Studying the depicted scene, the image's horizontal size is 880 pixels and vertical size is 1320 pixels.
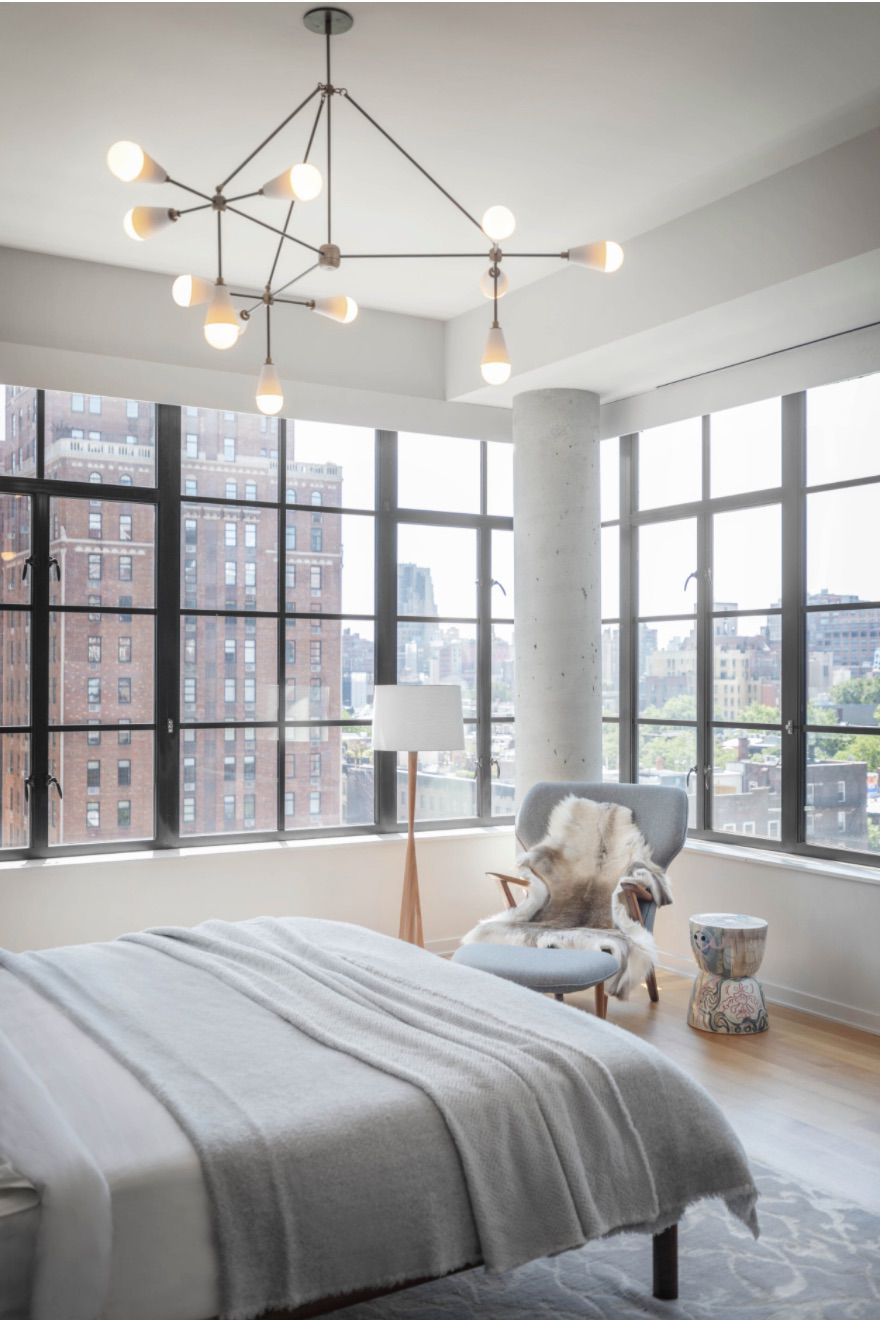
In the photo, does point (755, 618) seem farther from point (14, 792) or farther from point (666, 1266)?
point (14, 792)

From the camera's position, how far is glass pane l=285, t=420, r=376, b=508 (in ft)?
19.1

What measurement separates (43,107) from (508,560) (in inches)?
136

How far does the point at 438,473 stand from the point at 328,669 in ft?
4.13

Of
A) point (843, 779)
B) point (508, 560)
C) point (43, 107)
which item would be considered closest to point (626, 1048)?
point (843, 779)

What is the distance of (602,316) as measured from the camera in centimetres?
502

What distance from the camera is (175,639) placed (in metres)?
5.48

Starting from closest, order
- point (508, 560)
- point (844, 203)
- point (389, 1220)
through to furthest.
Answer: point (389, 1220) < point (844, 203) < point (508, 560)

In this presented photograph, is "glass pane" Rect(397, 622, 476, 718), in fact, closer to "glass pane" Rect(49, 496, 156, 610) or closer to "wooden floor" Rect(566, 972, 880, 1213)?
"glass pane" Rect(49, 496, 156, 610)

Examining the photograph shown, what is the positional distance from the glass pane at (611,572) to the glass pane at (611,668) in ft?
0.30

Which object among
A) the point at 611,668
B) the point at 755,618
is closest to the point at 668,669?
the point at 611,668

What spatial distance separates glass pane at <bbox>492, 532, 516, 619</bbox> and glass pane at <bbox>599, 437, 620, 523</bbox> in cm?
59

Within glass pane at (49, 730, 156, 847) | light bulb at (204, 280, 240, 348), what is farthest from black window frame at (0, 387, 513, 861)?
light bulb at (204, 280, 240, 348)

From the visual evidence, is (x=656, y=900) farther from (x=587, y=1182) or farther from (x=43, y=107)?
(x=43, y=107)

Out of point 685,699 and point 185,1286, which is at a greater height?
Result: point 685,699
